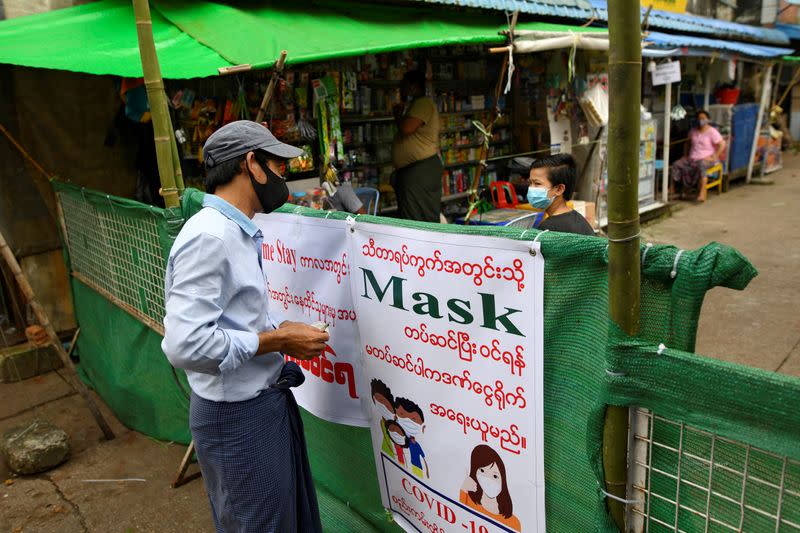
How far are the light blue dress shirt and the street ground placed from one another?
5.79 feet

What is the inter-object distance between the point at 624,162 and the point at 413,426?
129 centimetres

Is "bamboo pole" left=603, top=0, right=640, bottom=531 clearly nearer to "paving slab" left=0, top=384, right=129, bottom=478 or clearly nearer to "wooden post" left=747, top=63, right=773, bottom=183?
"paving slab" left=0, top=384, right=129, bottom=478

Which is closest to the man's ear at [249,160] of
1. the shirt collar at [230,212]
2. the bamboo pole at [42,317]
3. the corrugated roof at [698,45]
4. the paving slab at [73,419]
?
the shirt collar at [230,212]

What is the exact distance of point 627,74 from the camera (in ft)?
4.71

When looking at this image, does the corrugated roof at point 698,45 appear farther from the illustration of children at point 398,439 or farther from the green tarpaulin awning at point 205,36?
the illustration of children at point 398,439

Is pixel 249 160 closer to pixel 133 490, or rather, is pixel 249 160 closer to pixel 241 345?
pixel 241 345

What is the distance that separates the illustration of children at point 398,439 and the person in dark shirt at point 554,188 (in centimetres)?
177

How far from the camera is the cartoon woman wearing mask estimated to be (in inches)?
79.3

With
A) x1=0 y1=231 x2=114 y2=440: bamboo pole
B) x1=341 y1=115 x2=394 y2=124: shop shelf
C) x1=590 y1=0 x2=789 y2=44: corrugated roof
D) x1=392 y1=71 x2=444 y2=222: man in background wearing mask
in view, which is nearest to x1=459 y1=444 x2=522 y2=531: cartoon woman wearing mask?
x1=0 y1=231 x2=114 y2=440: bamboo pole

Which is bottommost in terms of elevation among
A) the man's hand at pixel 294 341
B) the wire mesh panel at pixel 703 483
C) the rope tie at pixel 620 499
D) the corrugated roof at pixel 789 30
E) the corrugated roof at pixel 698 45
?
the rope tie at pixel 620 499

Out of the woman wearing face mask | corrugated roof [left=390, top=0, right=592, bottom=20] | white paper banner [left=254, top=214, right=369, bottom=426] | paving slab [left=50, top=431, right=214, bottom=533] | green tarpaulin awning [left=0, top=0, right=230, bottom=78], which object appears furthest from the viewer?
the woman wearing face mask

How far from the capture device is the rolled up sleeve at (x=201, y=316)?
190 cm

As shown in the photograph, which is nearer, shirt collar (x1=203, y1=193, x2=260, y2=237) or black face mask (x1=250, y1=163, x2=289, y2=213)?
shirt collar (x1=203, y1=193, x2=260, y2=237)

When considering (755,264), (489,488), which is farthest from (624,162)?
(755,264)
